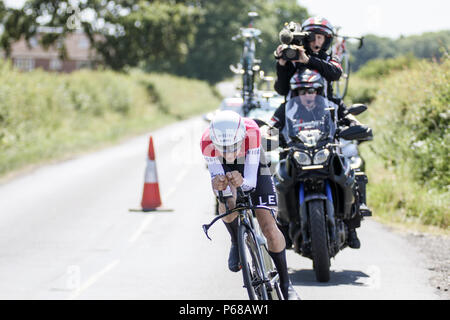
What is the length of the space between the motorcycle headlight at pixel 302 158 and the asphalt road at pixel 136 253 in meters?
1.28

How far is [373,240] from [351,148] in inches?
53.8

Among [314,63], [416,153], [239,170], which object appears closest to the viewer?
[239,170]

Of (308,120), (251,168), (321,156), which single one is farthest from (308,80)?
(251,168)

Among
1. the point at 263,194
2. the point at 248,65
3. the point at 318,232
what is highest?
the point at 248,65

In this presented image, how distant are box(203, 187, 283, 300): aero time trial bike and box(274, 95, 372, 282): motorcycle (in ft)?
4.50

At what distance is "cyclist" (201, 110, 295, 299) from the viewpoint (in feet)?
18.3

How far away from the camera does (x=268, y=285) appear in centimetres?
583

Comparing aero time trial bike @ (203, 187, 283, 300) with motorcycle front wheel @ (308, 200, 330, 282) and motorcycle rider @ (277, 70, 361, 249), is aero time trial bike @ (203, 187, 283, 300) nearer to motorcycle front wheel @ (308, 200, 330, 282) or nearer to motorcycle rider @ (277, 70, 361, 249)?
motorcycle front wheel @ (308, 200, 330, 282)

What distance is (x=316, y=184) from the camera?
7531 mm

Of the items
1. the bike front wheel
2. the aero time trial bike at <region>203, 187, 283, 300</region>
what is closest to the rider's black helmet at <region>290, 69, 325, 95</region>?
the aero time trial bike at <region>203, 187, 283, 300</region>

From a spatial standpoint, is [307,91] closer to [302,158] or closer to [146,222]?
[302,158]

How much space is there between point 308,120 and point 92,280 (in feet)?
10.9

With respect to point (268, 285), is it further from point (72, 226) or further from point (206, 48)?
point (206, 48)

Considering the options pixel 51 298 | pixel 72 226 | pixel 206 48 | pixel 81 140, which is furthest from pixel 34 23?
pixel 51 298
